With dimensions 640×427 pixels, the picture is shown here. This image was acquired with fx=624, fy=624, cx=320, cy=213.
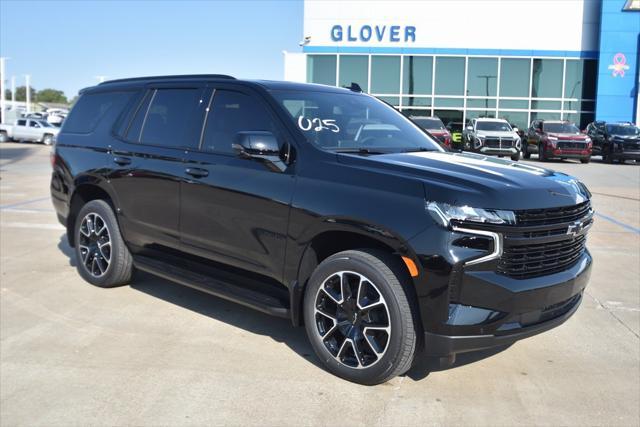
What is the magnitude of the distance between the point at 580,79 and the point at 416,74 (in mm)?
8975

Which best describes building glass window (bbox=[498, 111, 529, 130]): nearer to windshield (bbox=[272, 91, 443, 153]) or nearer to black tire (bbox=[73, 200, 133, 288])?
windshield (bbox=[272, 91, 443, 153])

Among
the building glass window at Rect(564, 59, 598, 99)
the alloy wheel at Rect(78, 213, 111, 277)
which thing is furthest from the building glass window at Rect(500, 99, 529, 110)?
the alloy wheel at Rect(78, 213, 111, 277)

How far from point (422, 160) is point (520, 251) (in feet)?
3.18

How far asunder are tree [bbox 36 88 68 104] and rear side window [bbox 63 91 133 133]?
530 feet

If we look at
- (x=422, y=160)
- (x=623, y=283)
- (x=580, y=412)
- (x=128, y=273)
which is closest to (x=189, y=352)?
(x=128, y=273)

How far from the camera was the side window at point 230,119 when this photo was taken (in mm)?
4512

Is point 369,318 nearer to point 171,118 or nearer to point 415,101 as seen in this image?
point 171,118

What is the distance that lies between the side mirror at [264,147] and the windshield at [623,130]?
25234 millimetres

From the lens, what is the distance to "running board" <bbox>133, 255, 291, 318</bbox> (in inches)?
164

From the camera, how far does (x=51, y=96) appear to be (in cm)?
15588

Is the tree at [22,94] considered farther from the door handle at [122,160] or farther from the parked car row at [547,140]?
the door handle at [122,160]

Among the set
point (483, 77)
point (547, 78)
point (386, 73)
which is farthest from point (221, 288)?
point (547, 78)

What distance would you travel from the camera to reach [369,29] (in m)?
33.8

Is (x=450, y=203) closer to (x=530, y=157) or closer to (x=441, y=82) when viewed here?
(x=530, y=157)
